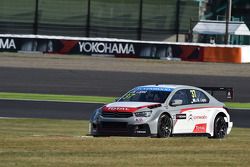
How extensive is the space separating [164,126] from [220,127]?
2.01 meters

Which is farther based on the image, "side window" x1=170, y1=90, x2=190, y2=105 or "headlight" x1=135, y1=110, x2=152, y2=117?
"side window" x1=170, y1=90, x2=190, y2=105

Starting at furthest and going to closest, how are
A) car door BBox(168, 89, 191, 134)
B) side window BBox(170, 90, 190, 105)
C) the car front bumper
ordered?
side window BBox(170, 90, 190, 105) → car door BBox(168, 89, 191, 134) → the car front bumper

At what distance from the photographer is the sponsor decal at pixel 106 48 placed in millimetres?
49906

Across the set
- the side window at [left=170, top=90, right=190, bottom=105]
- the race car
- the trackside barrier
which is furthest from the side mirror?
the trackside barrier

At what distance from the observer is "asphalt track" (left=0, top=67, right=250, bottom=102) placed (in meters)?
40.4

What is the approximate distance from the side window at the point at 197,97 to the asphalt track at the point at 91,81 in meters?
15.5

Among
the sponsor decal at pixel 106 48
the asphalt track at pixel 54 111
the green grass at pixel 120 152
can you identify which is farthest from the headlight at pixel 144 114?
the sponsor decal at pixel 106 48

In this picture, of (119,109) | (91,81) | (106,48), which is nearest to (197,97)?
(119,109)

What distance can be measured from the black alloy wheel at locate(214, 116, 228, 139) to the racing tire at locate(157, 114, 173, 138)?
5.22ft

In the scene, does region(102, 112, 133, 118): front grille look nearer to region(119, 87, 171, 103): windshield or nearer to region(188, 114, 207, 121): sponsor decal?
region(119, 87, 171, 103): windshield

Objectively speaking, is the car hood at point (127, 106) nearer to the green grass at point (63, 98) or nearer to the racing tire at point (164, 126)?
the racing tire at point (164, 126)

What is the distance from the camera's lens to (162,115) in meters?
21.6

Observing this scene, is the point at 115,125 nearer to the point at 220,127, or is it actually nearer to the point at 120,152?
the point at 220,127

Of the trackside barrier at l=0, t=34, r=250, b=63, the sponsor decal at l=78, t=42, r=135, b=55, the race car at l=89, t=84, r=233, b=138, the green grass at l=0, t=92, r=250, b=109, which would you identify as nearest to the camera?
the race car at l=89, t=84, r=233, b=138
